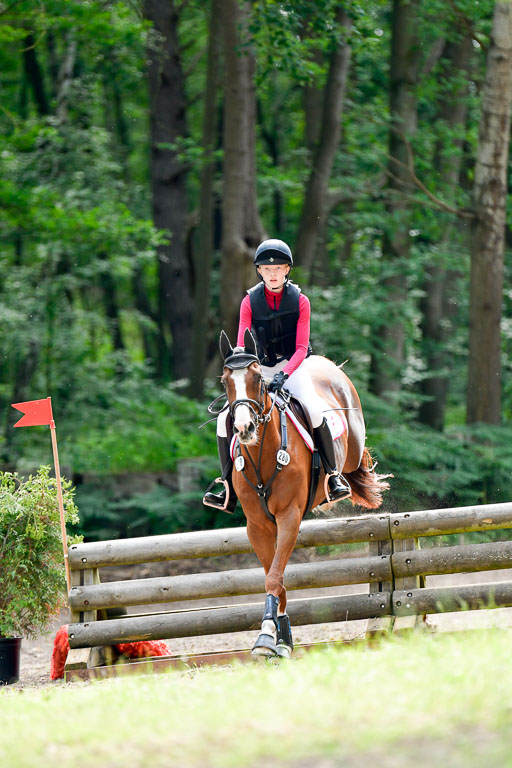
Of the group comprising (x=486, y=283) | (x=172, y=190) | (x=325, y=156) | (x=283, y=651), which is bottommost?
(x=283, y=651)

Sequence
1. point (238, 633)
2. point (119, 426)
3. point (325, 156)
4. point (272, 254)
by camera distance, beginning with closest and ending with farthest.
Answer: point (272, 254) < point (238, 633) < point (325, 156) < point (119, 426)

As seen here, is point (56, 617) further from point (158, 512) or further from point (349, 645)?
point (158, 512)

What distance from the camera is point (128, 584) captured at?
799 centimetres

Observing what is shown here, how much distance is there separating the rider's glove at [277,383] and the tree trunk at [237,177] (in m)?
7.80

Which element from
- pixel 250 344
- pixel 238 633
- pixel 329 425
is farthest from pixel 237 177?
pixel 250 344

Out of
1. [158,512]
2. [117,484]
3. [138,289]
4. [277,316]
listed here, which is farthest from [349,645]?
[138,289]

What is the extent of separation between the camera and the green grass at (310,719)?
3768 mm

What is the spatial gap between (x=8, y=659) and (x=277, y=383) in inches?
141

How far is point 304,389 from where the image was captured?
7297mm

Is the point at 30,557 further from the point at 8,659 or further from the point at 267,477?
the point at 267,477

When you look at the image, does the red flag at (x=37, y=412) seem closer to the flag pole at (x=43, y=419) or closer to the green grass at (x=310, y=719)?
the flag pole at (x=43, y=419)


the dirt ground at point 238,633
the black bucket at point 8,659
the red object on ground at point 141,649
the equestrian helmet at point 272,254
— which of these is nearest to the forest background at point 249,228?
the dirt ground at point 238,633

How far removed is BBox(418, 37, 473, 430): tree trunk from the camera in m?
19.0

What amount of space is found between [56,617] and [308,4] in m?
10.5
